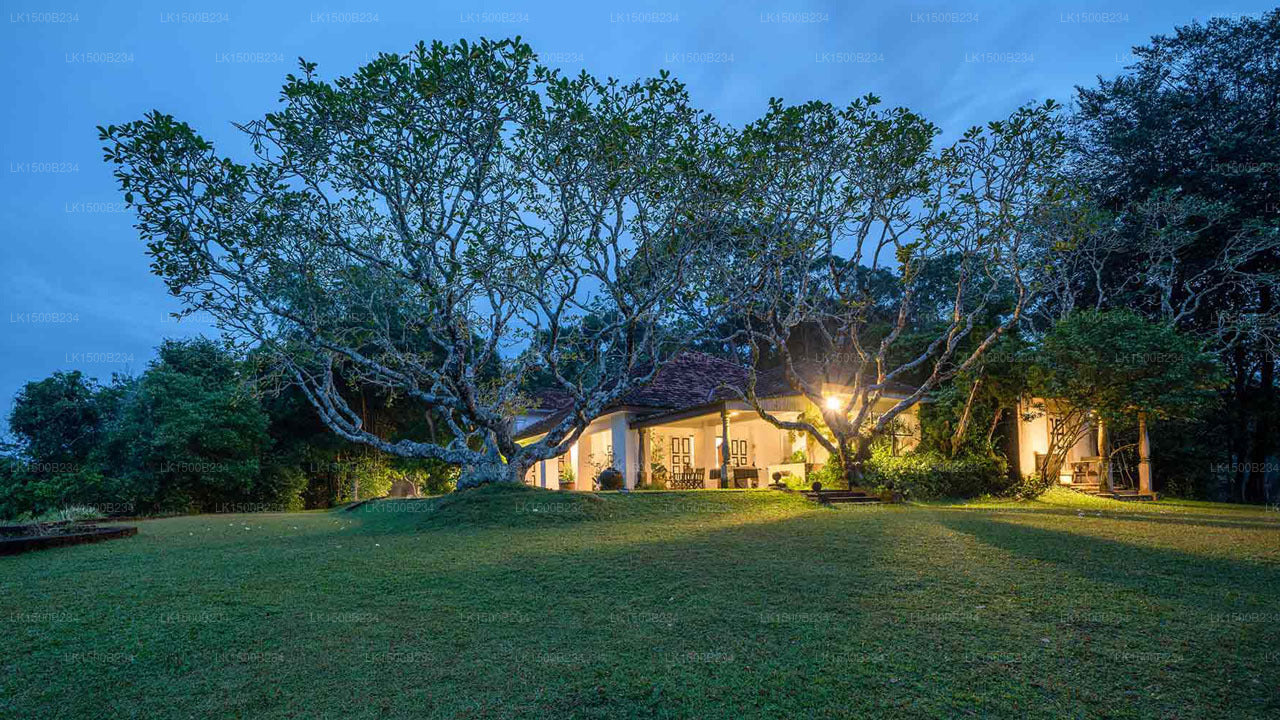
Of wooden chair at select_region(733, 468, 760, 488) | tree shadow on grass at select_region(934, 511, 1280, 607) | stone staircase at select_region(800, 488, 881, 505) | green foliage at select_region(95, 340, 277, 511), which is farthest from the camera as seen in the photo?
wooden chair at select_region(733, 468, 760, 488)

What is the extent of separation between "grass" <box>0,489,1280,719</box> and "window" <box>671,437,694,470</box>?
42.0 ft

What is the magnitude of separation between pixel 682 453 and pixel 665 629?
55.2ft

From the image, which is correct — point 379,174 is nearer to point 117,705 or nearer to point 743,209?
point 743,209

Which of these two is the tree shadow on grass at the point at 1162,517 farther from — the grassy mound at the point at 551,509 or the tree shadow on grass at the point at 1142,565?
the grassy mound at the point at 551,509

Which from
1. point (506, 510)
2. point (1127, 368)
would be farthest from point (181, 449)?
point (1127, 368)

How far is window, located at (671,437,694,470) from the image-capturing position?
2033cm

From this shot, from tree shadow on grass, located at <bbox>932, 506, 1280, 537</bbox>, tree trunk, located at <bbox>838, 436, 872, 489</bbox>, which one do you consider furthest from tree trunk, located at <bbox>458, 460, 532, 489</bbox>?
tree shadow on grass, located at <bbox>932, 506, 1280, 537</bbox>

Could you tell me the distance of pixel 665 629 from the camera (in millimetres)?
3943

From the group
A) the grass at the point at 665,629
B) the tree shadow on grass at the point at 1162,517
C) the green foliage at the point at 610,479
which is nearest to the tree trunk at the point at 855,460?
the tree shadow on grass at the point at 1162,517

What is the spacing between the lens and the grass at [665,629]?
2.96m

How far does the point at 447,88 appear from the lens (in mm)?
9430

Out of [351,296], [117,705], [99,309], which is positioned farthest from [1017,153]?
[99,309]

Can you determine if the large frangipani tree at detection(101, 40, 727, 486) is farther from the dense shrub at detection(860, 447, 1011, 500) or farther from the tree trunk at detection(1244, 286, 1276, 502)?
the tree trunk at detection(1244, 286, 1276, 502)

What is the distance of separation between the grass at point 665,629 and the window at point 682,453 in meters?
12.8
